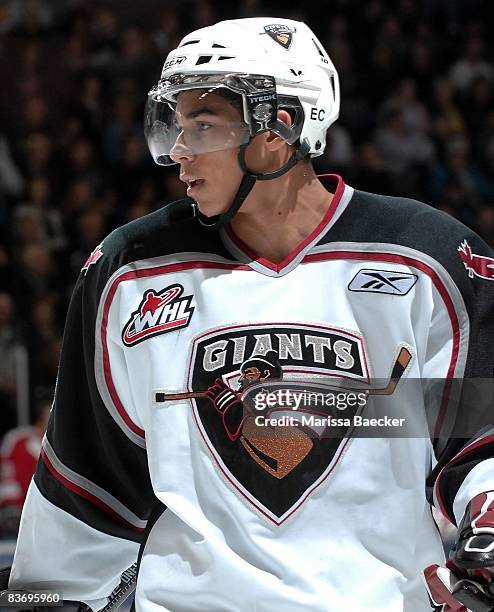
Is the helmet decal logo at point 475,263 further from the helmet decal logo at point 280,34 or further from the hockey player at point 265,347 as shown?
the helmet decal logo at point 280,34

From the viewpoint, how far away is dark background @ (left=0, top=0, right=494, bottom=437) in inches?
268

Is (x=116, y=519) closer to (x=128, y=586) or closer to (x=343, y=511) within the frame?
(x=128, y=586)

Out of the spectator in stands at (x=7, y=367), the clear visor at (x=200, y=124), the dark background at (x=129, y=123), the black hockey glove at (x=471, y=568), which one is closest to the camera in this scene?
the black hockey glove at (x=471, y=568)

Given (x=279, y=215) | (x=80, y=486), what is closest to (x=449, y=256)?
(x=279, y=215)

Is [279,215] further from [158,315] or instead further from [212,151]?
Answer: [158,315]

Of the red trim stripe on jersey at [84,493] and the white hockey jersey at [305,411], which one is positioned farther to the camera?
the red trim stripe on jersey at [84,493]

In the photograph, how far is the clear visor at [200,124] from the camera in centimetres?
217

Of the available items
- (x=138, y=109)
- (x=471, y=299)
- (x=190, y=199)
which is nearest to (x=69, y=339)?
(x=190, y=199)

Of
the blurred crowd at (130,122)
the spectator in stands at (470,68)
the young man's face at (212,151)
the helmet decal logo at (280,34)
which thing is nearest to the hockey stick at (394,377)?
the young man's face at (212,151)

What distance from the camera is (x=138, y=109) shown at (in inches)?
317

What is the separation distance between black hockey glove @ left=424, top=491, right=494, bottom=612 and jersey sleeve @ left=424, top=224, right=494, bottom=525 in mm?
133

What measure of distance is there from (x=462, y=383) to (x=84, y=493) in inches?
30.9

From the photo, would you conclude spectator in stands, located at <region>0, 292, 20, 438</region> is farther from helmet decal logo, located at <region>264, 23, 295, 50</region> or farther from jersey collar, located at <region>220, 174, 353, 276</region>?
helmet decal logo, located at <region>264, 23, 295, 50</region>

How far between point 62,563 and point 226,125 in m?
0.92
